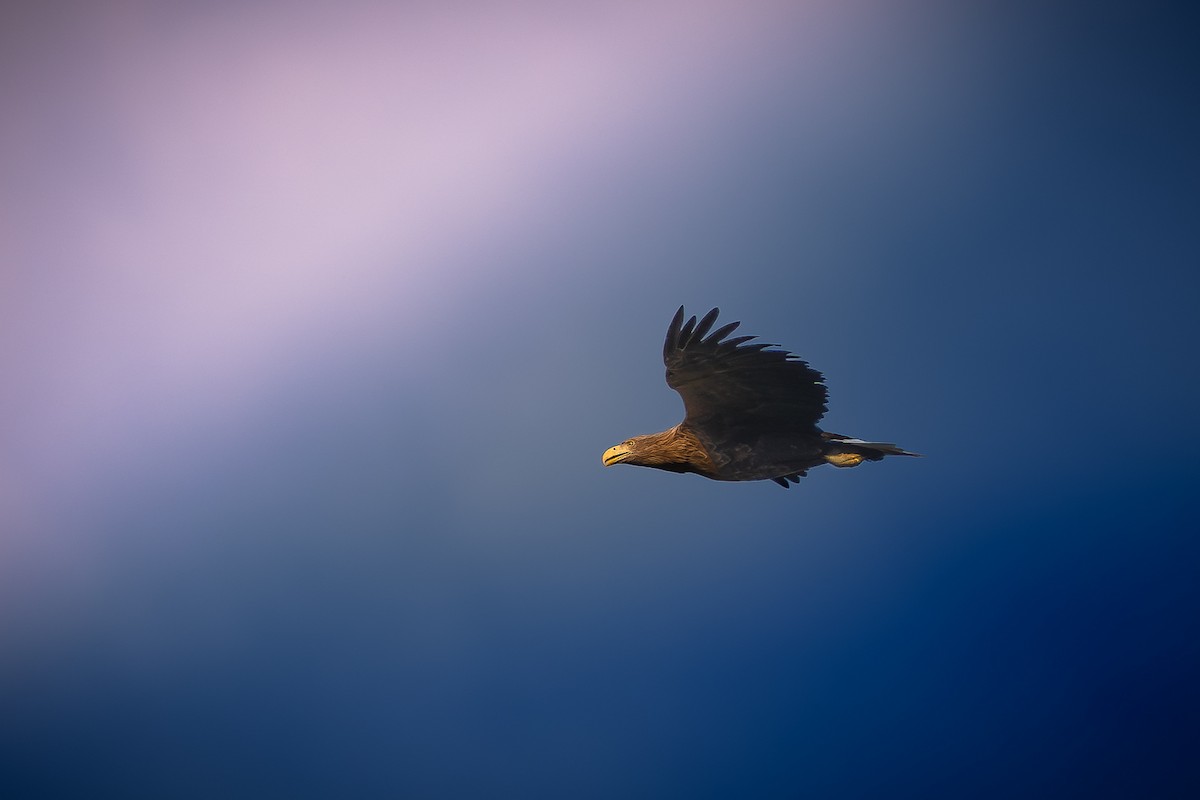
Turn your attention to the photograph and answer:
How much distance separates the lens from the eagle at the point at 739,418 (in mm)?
5121

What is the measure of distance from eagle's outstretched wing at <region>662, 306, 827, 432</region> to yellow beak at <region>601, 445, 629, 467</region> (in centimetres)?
46

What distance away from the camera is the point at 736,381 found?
17.4 ft

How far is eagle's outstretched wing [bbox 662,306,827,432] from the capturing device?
16.7 ft

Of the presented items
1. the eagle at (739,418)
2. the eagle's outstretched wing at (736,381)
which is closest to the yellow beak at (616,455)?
the eagle at (739,418)

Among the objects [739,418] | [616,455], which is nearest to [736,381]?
[739,418]

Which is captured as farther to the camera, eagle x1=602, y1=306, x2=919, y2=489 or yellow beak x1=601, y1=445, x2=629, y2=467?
yellow beak x1=601, y1=445, x2=629, y2=467

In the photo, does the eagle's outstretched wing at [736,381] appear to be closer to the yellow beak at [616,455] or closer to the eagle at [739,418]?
the eagle at [739,418]

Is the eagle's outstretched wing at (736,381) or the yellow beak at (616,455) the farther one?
the yellow beak at (616,455)

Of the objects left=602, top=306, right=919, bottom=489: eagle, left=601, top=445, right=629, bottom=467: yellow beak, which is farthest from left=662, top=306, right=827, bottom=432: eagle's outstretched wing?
left=601, top=445, right=629, bottom=467: yellow beak

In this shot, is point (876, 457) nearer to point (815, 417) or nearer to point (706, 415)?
point (815, 417)

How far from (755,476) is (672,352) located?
3.92ft

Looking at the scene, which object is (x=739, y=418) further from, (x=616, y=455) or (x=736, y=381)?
(x=616, y=455)

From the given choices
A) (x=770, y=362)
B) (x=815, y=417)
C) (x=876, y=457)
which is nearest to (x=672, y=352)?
(x=770, y=362)

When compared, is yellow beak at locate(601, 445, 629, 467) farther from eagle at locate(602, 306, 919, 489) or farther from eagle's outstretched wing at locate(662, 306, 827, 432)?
eagle's outstretched wing at locate(662, 306, 827, 432)
